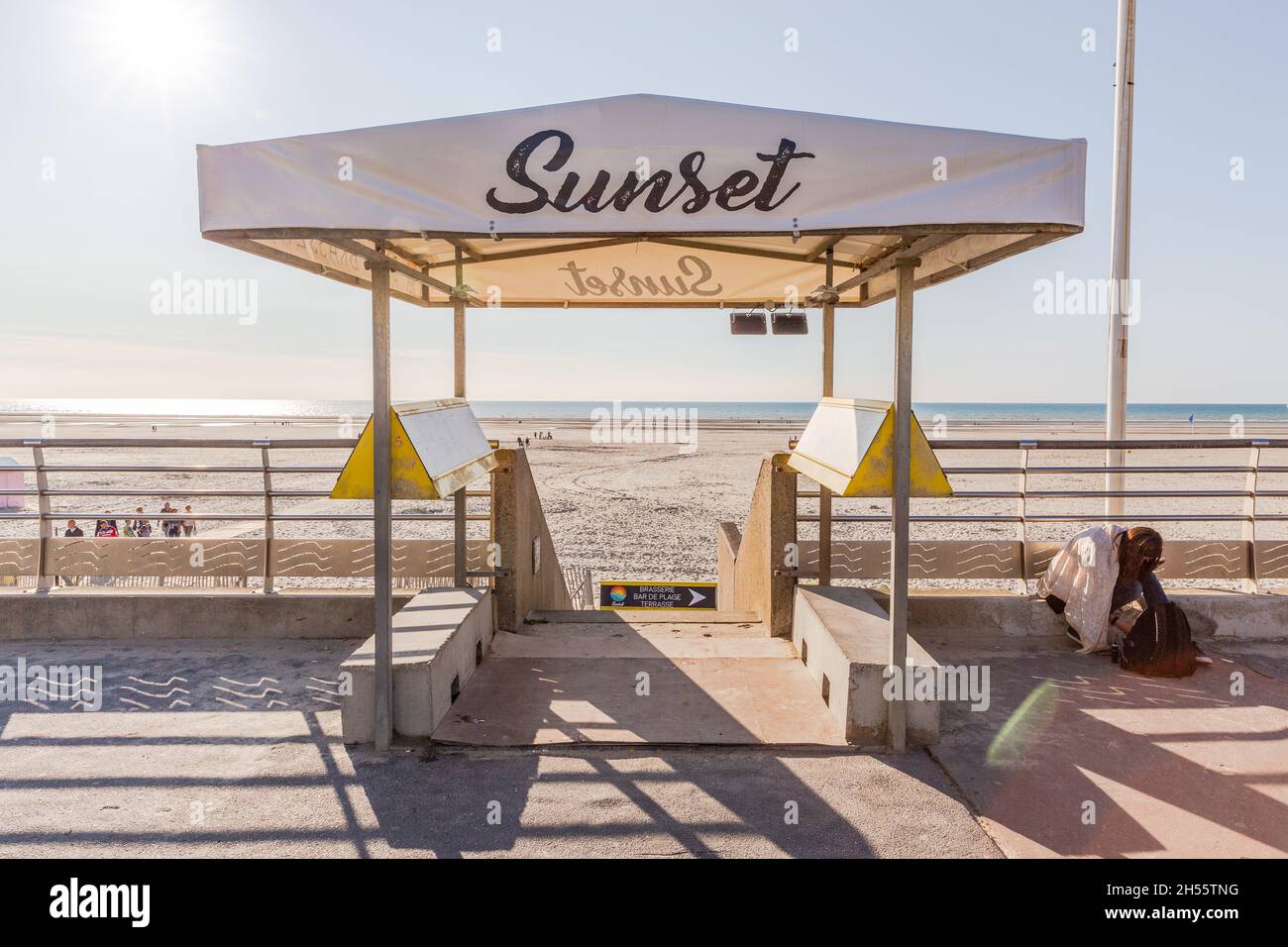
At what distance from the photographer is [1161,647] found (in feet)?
16.2

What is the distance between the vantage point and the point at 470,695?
4477 mm

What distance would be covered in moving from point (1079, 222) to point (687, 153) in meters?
1.82

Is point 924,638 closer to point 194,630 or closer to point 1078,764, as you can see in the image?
point 1078,764

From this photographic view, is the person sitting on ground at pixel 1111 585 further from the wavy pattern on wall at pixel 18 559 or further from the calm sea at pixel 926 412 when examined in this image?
the calm sea at pixel 926 412

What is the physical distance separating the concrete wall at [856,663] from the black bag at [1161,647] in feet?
5.32

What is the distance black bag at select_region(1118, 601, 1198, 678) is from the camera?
492 cm

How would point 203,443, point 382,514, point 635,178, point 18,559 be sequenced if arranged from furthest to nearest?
point 18,559
point 203,443
point 382,514
point 635,178

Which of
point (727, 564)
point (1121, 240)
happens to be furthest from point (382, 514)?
point (1121, 240)

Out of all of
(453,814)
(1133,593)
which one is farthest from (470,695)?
(1133,593)

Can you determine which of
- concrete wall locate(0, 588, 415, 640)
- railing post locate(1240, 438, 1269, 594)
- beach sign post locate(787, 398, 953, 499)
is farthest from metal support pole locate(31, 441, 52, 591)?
railing post locate(1240, 438, 1269, 594)

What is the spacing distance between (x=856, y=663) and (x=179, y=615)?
500 cm

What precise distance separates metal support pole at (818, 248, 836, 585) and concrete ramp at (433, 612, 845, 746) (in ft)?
2.17

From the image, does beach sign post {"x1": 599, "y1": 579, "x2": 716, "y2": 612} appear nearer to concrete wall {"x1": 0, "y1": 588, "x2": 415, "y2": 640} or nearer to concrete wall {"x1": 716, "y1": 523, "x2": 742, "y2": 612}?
concrete wall {"x1": 716, "y1": 523, "x2": 742, "y2": 612}

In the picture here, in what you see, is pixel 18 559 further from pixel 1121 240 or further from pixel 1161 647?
pixel 1121 240
